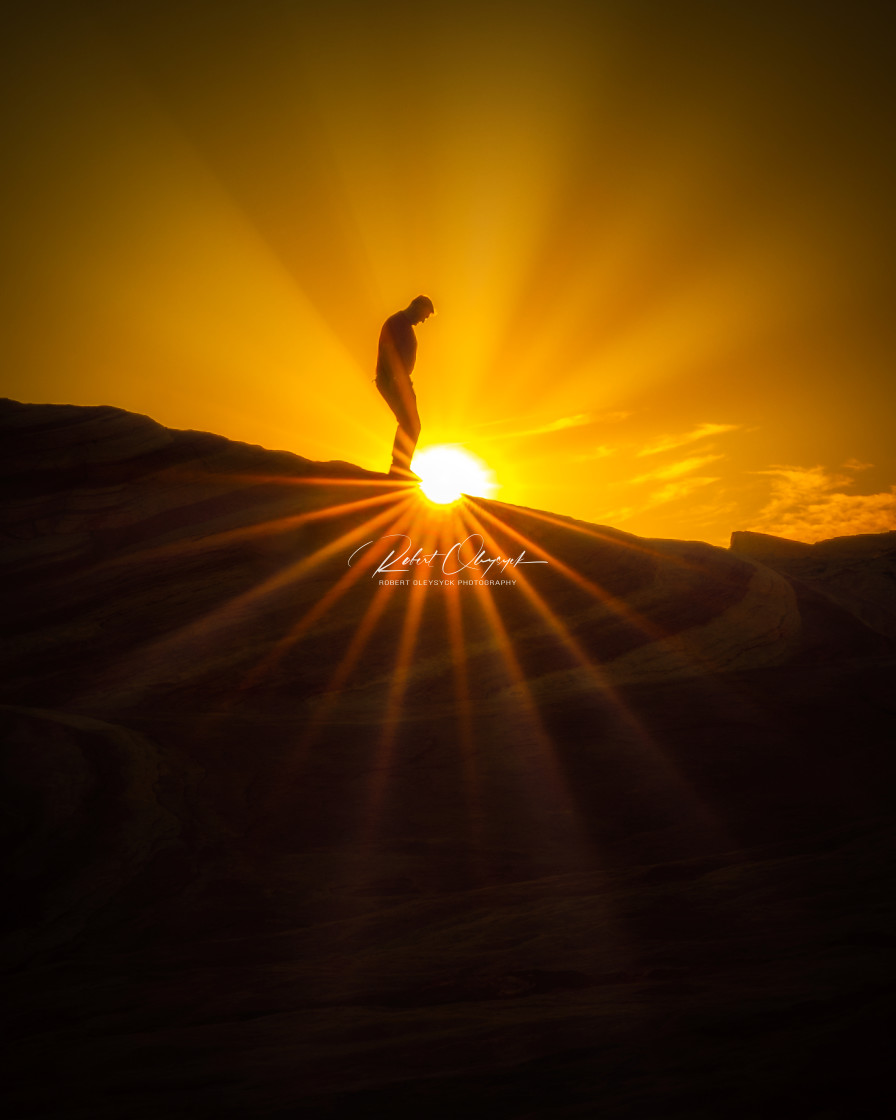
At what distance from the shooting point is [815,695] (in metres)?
8.01

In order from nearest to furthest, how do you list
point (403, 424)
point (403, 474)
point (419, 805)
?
point (419, 805) < point (403, 474) < point (403, 424)

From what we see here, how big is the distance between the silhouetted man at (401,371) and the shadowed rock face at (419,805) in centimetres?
220

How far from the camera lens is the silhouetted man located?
15594 mm

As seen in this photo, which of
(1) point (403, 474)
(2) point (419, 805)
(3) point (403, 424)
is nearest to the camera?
(2) point (419, 805)

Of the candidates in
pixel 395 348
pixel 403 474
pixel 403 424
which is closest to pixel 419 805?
pixel 403 474

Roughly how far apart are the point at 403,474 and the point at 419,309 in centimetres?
385

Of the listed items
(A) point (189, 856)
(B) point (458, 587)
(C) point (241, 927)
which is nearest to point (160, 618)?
(B) point (458, 587)

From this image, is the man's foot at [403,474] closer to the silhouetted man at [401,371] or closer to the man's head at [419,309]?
the silhouetted man at [401,371]

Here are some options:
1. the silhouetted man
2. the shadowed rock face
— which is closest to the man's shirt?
the silhouetted man

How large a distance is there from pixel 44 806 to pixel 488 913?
3.91m

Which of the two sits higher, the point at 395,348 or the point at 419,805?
the point at 395,348

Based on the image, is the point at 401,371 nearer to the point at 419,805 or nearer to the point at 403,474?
the point at 403,474

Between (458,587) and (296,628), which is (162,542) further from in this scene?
(458,587)

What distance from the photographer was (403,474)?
1535cm
